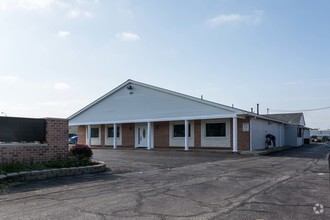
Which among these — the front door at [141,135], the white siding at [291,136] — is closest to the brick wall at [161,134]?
the front door at [141,135]

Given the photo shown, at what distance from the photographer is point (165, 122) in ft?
107

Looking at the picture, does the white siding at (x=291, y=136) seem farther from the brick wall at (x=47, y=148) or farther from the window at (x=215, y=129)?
the brick wall at (x=47, y=148)

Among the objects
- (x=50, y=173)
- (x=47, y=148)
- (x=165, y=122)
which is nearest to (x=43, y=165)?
(x=50, y=173)

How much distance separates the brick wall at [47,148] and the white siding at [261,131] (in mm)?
17645

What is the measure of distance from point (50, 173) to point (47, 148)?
225 centimetres

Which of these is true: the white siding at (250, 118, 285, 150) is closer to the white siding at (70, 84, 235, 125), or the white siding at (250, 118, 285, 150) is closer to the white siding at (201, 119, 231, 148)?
the white siding at (201, 119, 231, 148)

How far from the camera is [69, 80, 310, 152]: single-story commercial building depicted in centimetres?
2823

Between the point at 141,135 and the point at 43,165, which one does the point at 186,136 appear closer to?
the point at 141,135

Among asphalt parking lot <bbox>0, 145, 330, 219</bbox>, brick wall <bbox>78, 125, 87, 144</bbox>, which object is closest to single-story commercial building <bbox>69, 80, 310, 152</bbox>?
brick wall <bbox>78, 125, 87, 144</bbox>

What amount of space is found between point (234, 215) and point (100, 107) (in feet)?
104

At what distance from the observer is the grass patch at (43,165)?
11148 millimetres

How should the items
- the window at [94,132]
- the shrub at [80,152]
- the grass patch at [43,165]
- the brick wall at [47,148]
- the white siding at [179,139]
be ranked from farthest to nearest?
the window at [94,132]
the white siding at [179,139]
the shrub at [80,152]
the brick wall at [47,148]
the grass patch at [43,165]

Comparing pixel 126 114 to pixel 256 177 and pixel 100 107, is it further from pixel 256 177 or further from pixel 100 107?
pixel 256 177

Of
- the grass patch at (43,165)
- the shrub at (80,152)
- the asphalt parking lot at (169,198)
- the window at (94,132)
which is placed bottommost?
the asphalt parking lot at (169,198)
